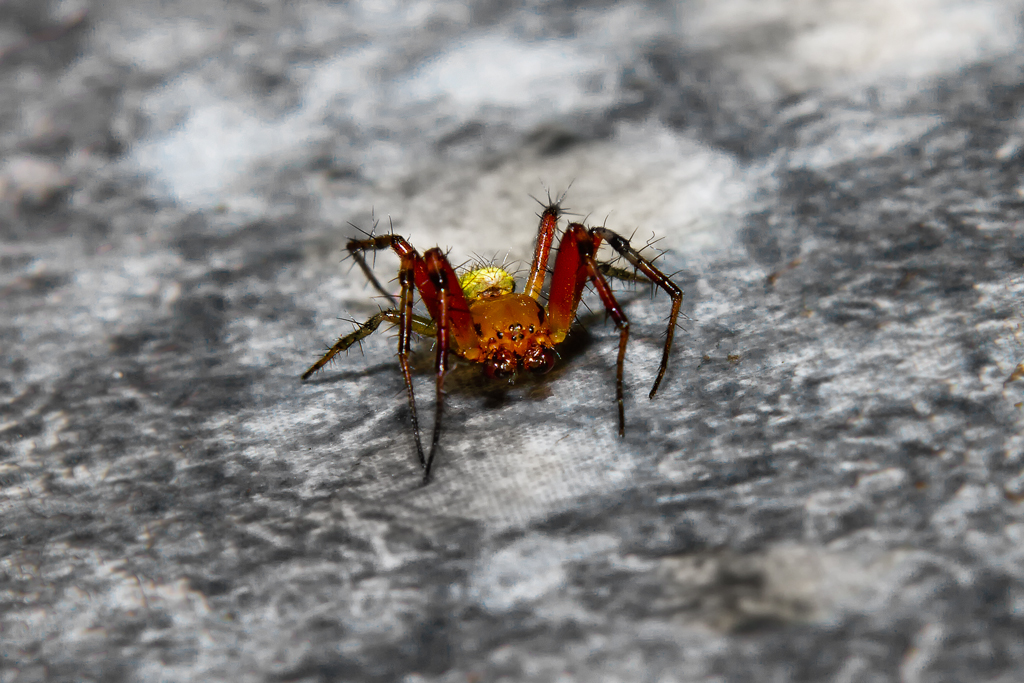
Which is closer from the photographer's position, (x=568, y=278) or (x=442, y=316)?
(x=442, y=316)

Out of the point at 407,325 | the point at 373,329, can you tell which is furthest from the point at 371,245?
the point at 407,325

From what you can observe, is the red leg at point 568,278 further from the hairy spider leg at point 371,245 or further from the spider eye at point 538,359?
the hairy spider leg at point 371,245

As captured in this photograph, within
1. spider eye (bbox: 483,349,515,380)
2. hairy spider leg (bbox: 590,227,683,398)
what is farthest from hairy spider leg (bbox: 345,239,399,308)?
hairy spider leg (bbox: 590,227,683,398)

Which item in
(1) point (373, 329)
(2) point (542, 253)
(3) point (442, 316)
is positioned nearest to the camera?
(3) point (442, 316)

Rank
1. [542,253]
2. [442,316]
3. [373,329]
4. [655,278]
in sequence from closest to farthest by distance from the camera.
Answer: [442,316]
[655,278]
[373,329]
[542,253]

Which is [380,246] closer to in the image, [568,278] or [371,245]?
[371,245]

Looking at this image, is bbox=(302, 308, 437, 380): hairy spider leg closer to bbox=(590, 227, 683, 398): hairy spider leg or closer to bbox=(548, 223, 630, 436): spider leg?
bbox=(548, 223, 630, 436): spider leg
